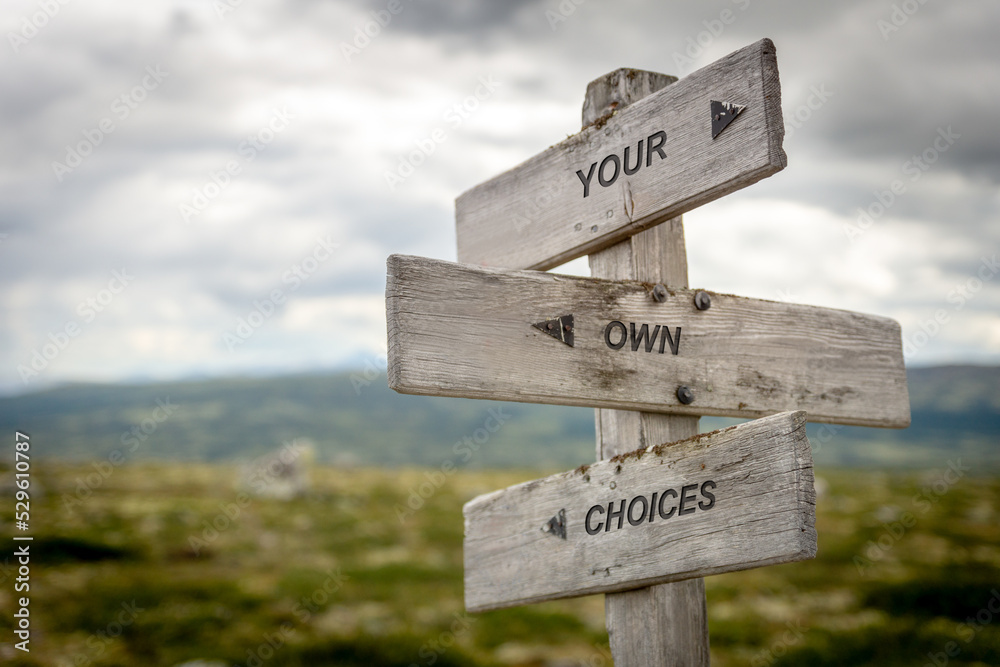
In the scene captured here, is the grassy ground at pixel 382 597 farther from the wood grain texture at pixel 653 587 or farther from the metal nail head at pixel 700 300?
the metal nail head at pixel 700 300

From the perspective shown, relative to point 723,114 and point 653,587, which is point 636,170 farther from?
point 653,587

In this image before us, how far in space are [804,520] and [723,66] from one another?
5.47ft

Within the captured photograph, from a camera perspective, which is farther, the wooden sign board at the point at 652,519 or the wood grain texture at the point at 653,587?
the wood grain texture at the point at 653,587

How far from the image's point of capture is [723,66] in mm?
2629

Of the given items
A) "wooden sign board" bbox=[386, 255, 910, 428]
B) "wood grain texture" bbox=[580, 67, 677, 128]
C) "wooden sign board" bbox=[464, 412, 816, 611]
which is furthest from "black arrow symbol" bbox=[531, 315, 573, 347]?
"wood grain texture" bbox=[580, 67, 677, 128]

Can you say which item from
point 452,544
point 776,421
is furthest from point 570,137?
point 452,544

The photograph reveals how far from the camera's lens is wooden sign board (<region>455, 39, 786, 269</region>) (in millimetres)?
2539

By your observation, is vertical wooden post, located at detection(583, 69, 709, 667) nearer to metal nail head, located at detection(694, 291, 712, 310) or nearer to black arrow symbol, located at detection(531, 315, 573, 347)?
metal nail head, located at detection(694, 291, 712, 310)

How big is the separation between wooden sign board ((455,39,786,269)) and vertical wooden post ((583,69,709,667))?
0.44 feet

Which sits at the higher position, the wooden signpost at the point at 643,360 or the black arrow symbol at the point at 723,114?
the black arrow symbol at the point at 723,114

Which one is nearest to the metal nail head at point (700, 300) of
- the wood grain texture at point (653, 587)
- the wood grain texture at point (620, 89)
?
the wood grain texture at point (653, 587)

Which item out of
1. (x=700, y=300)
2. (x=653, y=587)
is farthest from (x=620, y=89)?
(x=653, y=587)

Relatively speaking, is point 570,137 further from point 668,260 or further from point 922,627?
point 922,627

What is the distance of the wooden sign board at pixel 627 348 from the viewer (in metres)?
2.44
